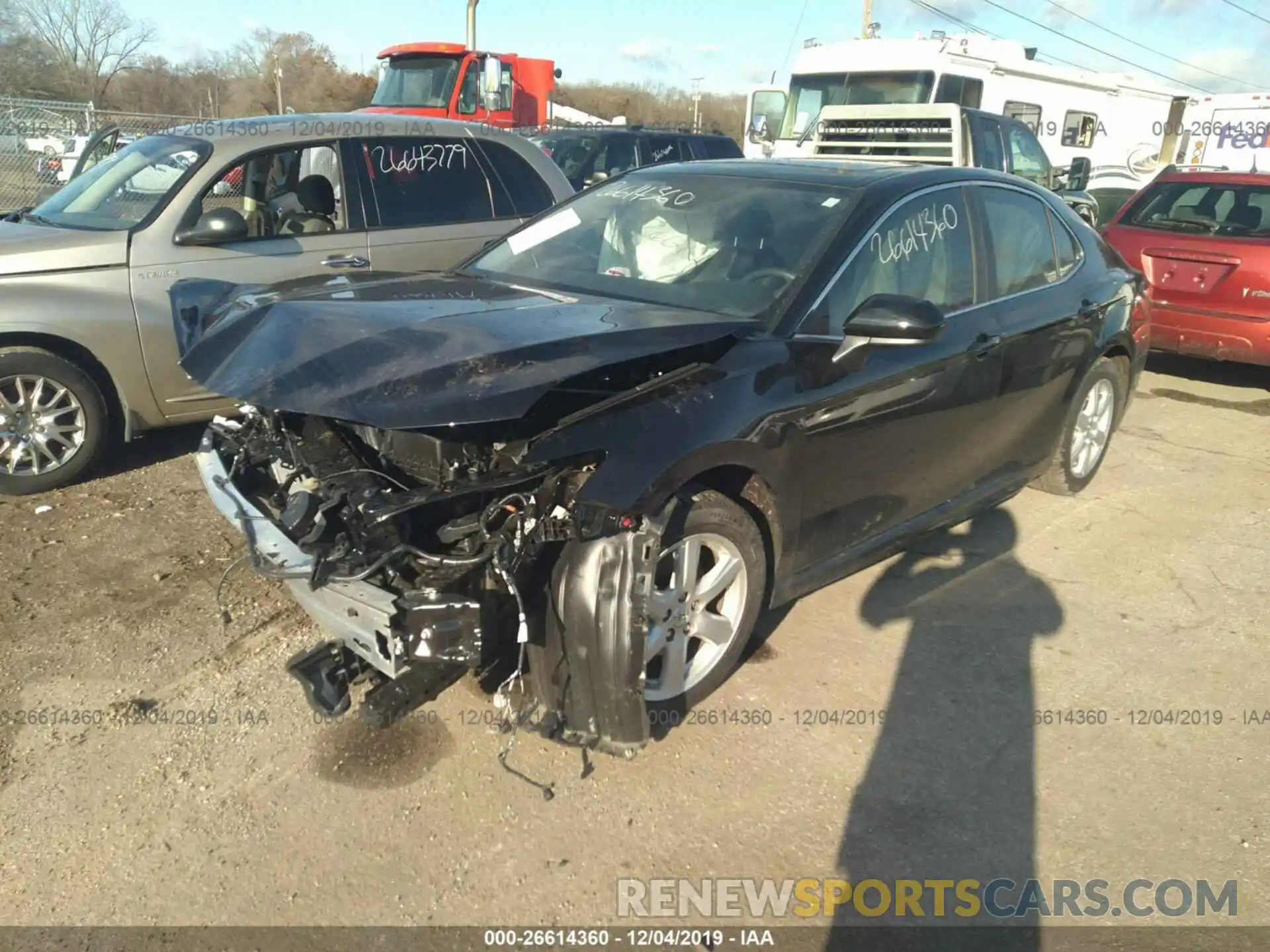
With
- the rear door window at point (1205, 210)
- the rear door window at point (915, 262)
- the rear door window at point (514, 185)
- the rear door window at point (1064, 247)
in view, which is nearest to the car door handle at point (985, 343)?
the rear door window at point (915, 262)

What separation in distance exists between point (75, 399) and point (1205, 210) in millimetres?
8723

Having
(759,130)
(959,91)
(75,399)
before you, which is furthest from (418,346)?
(959,91)

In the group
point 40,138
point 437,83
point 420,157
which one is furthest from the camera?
point 40,138

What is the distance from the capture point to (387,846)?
109 inches

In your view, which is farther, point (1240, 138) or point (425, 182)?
point (1240, 138)

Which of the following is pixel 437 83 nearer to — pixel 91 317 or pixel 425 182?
pixel 425 182

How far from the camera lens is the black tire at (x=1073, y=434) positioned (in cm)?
509

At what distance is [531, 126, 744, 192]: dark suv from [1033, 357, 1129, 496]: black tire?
780 centimetres

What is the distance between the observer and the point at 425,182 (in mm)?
6230

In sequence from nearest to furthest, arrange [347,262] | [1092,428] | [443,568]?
[443,568] → [1092,428] → [347,262]

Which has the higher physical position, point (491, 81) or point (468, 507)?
point (491, 81)

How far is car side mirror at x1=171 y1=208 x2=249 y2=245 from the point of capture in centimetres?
524

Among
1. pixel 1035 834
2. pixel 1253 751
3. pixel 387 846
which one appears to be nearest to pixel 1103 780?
pixel 1035 834

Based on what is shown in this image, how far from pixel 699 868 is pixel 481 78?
14395 mm
